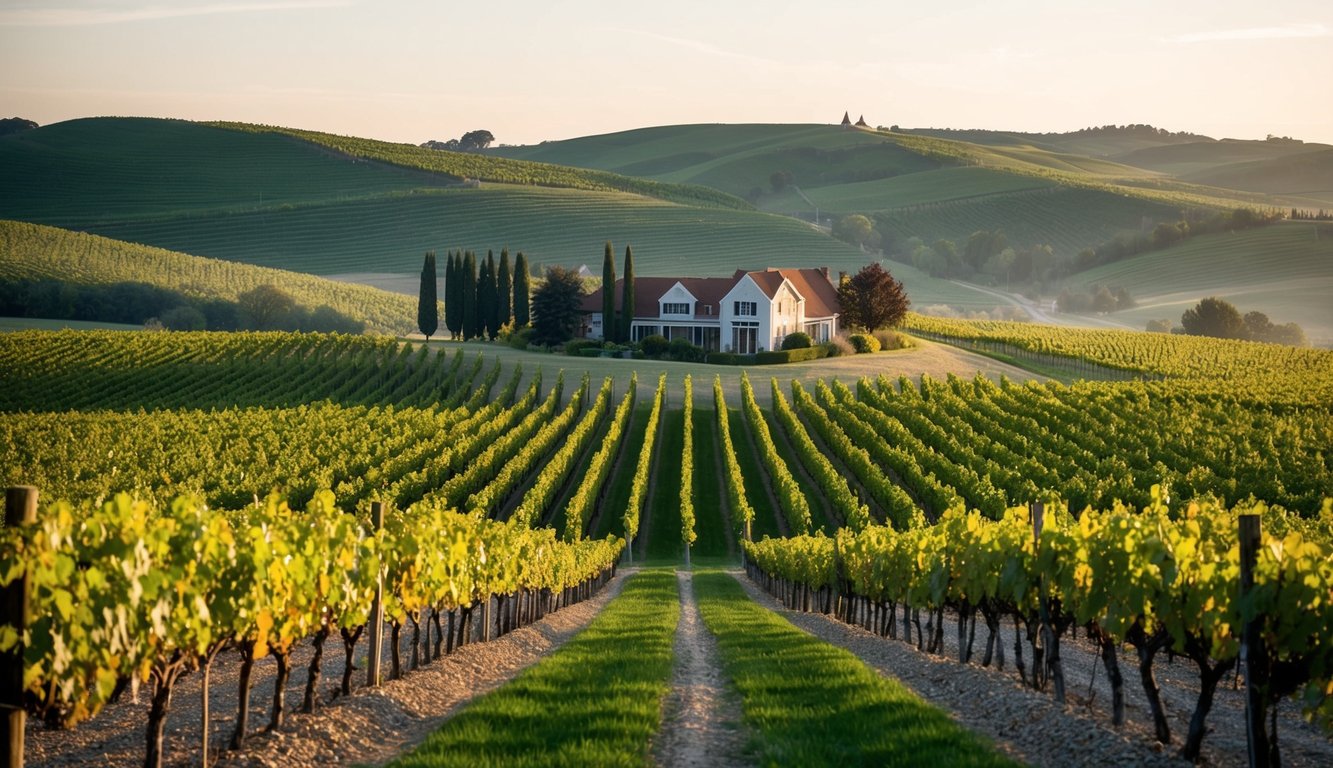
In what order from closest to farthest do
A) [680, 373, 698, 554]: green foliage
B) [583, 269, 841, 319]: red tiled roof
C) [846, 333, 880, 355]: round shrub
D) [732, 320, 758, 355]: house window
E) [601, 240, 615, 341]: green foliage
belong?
[680, 373, 698, 554]: green foliage → [846, 333, 880, 355]: round shrub → [732, 320, 758, 355]: house window → [601, 240, 615, 341]: green foliage → [583, 269, 841, 319]: red tiled roof

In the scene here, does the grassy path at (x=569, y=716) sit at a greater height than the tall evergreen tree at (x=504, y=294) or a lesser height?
lesser

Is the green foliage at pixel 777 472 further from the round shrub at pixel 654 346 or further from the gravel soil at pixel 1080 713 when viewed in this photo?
the gravel soil at pixel 1080 713

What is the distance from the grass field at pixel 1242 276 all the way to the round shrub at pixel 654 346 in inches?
2942

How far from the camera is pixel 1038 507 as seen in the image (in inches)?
515

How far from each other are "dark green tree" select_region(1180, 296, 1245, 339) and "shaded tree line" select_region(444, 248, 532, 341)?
64971 millimetres

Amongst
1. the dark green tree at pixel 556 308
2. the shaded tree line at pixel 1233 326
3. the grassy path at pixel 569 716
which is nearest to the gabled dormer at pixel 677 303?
the dark green tree at pixel 556 308

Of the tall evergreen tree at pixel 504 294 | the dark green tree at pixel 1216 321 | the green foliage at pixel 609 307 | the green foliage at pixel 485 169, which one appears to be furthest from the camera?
the green foliage at pixel 485 169

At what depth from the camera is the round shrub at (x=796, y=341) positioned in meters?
A: 79.0

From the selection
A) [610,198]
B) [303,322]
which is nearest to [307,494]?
[303,322]

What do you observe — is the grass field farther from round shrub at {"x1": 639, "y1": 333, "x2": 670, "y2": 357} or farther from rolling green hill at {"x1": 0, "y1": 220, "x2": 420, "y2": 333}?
rolling green hill at {"x1": 0, "y1": 220, "x2": 420, "y2": 333}

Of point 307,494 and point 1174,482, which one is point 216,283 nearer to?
point 307,494

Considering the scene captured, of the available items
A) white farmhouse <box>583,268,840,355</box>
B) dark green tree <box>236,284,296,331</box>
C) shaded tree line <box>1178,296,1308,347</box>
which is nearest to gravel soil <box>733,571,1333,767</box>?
white farmhouse <box>583,268,840,355</box>

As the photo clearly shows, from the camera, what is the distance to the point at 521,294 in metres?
89.7

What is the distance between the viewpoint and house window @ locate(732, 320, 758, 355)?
81812 millimetres
